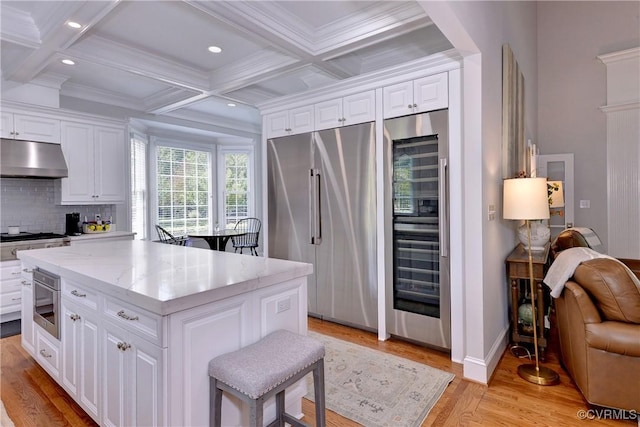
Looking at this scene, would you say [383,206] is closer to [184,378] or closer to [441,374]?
[441,374]

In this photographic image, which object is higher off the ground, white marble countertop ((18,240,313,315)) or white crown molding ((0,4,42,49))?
white crown molding ((0,4,42,49))

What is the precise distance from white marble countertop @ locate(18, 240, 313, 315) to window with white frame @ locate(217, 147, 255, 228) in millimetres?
4429

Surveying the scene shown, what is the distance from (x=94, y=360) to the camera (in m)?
1.90

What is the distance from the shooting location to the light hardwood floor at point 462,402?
2.08 m

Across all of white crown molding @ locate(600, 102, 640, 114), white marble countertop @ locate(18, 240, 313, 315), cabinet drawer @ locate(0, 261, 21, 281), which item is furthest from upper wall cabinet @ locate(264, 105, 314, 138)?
white crown molding @ locate(600, 102, 640, 114)

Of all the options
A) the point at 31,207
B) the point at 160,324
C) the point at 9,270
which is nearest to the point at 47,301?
the point at 160,324

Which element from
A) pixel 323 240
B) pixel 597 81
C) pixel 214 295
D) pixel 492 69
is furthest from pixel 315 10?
pixel 597 81

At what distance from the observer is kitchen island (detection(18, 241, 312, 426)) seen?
4.82 feet

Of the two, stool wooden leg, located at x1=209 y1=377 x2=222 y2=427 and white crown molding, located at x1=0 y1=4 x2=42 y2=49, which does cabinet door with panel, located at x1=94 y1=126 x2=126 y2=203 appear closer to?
white crown molding, located at x1=0 y1=4 x2=42 y2=49

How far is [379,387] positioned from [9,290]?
162 inches

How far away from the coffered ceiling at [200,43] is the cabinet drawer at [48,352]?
2453mm

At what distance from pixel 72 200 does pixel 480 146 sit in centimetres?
482

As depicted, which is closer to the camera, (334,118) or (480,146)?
(480,146)

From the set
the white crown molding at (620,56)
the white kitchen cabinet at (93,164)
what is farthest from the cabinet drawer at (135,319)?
the white crown molding at (620,56)
